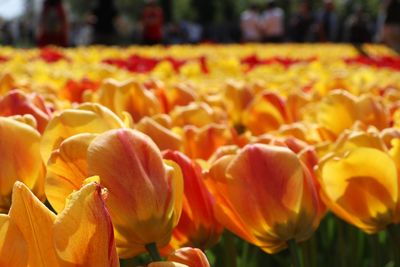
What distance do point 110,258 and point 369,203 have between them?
42 cm

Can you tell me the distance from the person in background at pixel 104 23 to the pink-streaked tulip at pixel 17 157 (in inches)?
665

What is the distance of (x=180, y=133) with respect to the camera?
1127 mm

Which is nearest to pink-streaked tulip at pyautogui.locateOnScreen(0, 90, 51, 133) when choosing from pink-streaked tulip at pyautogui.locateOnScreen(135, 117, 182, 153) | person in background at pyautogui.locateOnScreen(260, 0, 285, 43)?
pink-streaked tulip at pyautogui.locateOnScreen(135, 117, 182, 153)

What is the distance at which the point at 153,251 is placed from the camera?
27.8 inches

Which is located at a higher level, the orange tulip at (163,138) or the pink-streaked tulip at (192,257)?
the pink-streaked tulip at (192,257)

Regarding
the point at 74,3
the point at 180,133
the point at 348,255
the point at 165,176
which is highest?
the point at 165,176

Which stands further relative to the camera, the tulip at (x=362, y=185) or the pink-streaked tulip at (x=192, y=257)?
the tulip at (x=362, y=185)

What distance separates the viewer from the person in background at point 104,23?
1759cm

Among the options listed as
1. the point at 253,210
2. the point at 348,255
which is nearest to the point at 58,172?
the point at 253,210

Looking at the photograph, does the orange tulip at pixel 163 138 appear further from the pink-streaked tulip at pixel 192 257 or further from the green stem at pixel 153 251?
the pink-streaked tulip at pixel 192 257

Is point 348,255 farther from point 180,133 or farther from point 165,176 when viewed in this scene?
point 165,176

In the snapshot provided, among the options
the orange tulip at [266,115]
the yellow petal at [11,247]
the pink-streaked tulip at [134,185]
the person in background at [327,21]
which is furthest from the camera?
the person in background at [327,21]

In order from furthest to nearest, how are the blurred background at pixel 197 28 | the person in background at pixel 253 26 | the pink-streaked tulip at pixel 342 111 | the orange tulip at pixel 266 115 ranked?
the person in background at pixel 253 26 < the blurred background at pixel 197 28 < the orange tulip at pixel 266 115 < the pink-streaked tulip at pixel 342 111

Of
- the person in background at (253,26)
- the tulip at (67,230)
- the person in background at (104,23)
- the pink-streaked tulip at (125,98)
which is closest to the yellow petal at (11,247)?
the tulip at (67,230)
